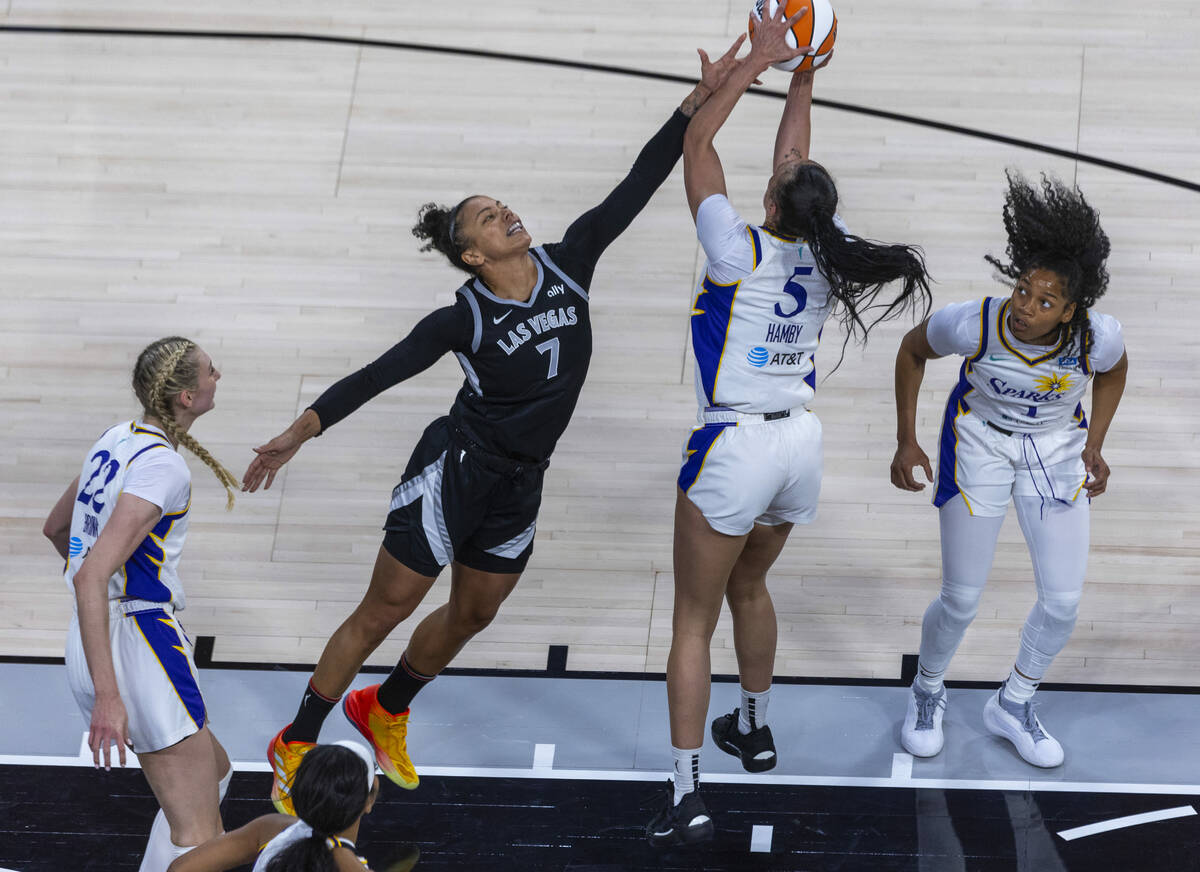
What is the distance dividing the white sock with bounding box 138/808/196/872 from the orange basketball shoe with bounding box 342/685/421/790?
913 millimetres

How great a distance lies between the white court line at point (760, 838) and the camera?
13.9 feet

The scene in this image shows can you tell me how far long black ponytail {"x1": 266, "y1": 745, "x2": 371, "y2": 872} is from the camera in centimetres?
303

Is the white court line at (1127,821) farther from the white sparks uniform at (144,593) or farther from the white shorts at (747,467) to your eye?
the white sparks uniform at (144,593)

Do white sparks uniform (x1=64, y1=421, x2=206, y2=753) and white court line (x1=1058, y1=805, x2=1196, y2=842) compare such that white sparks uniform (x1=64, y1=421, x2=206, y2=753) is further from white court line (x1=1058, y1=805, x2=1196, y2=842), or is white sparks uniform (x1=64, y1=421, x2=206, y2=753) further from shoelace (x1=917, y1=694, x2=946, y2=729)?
white court line (x1=1058, y1=805, x2=1196, y2=842)

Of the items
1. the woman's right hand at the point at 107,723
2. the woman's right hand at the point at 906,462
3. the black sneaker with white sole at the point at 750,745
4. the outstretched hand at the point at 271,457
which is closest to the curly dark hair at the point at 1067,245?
the woman's right hand at the point at 906,462

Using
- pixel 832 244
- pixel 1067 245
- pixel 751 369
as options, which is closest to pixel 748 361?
pixel 751 369

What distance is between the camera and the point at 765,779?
4.55m

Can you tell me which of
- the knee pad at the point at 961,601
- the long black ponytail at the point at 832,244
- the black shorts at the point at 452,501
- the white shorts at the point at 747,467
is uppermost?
the long black ponytail at the point at 832,244

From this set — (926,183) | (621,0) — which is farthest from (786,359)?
(621,0)

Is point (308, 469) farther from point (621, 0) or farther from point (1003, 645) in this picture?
point (621, 0)

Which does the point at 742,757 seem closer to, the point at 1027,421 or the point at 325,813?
the point at 1027,421

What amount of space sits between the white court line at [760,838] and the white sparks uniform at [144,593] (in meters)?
1.75

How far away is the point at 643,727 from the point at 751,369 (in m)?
1.56

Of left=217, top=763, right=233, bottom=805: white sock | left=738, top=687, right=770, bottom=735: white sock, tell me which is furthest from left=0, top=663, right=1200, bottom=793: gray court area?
left=217, top=763, right=233, bottom=805: white sock
